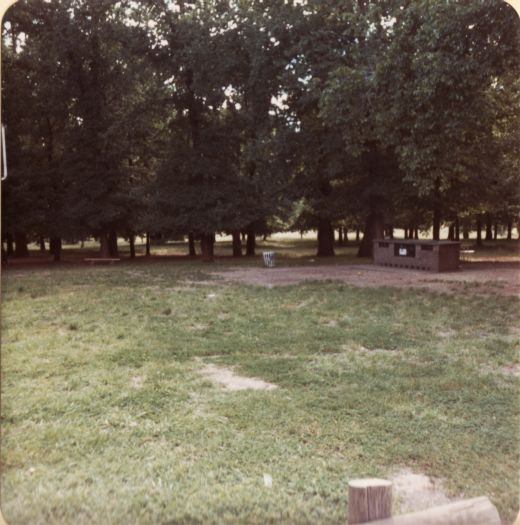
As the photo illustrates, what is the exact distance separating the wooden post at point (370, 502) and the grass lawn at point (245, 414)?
128 cm

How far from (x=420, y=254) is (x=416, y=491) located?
57.5 feet

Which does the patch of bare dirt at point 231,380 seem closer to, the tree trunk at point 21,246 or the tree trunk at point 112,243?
the tree trunk at point 112,243

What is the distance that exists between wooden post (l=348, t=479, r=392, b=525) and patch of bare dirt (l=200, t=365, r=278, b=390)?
383 cm

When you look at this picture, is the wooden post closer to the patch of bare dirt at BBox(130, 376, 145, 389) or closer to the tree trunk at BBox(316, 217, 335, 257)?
the patch of bare dirt at BBox(130, 376, 145, 389)

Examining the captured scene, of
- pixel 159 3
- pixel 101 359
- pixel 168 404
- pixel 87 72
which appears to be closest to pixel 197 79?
pixel 159 3

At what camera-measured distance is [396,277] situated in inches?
723

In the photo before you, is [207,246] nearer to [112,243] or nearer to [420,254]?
[112,243]

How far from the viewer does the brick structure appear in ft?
65.9

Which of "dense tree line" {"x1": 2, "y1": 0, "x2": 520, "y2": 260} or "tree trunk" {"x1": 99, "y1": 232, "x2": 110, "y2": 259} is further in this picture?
"tree trunk" {"x1": 99, "y1": 232, "x2": 110, "y2": 259}

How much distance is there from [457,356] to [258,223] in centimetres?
2871

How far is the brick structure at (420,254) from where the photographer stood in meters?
20.1

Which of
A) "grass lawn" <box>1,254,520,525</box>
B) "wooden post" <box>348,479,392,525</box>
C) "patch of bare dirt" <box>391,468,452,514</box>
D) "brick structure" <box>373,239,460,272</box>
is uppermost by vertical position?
"brick structure" <box>373,239,460,272</box>

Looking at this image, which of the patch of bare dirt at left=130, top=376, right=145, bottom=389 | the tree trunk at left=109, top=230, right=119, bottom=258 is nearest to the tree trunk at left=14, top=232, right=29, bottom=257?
the tree trunk at left=109, top=230, right=119, bottom=258

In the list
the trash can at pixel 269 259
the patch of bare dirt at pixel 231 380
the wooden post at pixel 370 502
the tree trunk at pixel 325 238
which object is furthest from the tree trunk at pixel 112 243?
the wooden post at pixel 370 502
